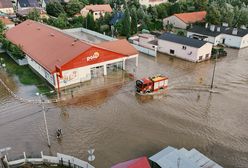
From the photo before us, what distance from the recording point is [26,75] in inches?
1373

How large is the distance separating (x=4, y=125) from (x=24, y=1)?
8193 centimetres

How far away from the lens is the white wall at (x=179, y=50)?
40469 mm

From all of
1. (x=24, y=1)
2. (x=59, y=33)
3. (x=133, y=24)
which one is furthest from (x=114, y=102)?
(x=24, y=1)

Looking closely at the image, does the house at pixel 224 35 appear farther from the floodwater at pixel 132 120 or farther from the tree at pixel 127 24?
the floodwater at pixel 132 120

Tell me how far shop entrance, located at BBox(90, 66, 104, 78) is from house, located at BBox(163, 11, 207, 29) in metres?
35.7

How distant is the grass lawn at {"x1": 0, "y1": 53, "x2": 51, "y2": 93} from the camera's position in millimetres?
31472

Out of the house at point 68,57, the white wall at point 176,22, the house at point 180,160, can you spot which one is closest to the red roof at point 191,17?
the white wall at point 176,22

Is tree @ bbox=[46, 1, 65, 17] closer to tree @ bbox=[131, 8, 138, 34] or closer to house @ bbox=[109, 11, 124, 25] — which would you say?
house @ bbox=[109, 11, 124, 25]

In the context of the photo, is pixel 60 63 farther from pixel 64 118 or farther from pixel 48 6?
pixel 48 6

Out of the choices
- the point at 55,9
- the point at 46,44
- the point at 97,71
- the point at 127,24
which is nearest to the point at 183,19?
the point at 127,24

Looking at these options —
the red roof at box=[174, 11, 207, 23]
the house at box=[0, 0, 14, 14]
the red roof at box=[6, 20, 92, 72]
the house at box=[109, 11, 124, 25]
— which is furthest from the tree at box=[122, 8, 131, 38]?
the house at box=[0, 0, 14, 14]

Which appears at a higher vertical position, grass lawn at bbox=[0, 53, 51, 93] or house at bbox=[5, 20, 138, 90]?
house at bbox=[5, 20, 138, 90]

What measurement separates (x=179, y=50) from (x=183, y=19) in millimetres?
23472

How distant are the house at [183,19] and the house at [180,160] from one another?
49.6m
